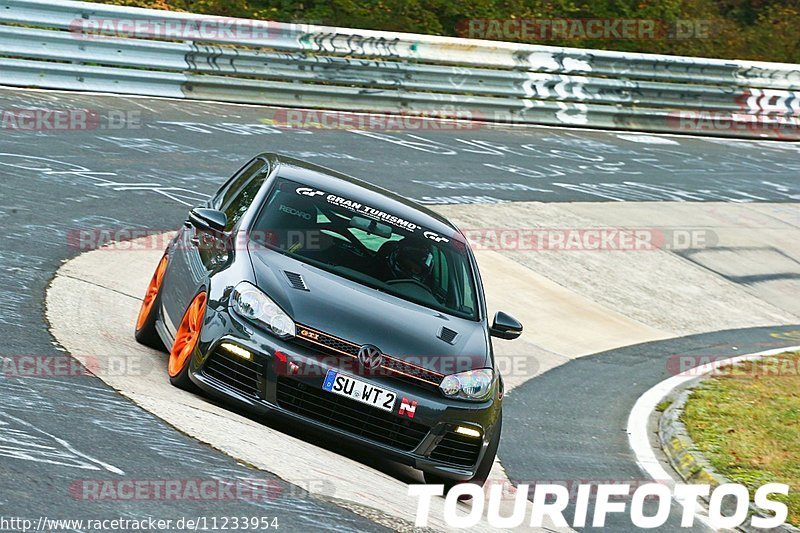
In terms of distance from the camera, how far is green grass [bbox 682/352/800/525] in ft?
28.8

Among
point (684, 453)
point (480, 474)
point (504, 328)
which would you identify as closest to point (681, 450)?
point (684, 453)

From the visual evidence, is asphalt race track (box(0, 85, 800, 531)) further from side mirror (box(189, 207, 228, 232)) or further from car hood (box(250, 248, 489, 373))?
side mirror (box(189, 207, 228, 232))

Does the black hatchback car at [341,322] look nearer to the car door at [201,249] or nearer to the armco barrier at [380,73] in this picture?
the car door at [201,249]

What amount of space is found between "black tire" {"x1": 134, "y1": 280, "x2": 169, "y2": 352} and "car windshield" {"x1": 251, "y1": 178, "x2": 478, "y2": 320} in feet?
3.57

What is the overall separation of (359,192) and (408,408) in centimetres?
213

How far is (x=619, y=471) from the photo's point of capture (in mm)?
8883

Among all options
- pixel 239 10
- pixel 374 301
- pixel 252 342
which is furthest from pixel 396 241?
pixel 239 10

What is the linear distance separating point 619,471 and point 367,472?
8.77 feet

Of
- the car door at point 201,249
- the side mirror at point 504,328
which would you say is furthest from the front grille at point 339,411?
the side mirror at point 504,328

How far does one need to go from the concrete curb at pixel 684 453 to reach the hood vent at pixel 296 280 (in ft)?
10.8

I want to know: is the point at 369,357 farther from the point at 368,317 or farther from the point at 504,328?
the point at 504,328

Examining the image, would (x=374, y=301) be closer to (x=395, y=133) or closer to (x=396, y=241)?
(x=396, y=241)

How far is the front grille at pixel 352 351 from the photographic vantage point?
6.86 meters

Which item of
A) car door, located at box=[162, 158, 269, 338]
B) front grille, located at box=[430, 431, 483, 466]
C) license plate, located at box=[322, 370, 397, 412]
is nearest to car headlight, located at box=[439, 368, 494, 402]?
front grille, located at box=[430, 431, 483, 466]
